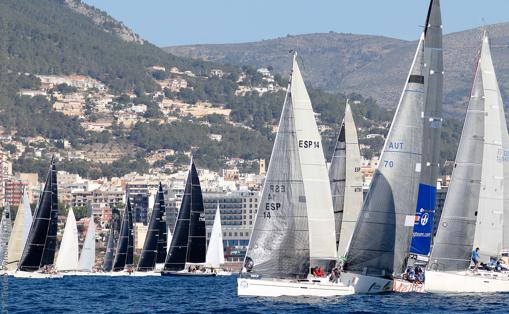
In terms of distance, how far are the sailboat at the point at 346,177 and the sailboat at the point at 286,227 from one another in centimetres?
889

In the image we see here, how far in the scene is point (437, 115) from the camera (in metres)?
51.4

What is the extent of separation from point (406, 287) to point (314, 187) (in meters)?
4.13

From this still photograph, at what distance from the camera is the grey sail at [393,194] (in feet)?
162

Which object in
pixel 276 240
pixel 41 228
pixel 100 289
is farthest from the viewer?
pixel 41 228

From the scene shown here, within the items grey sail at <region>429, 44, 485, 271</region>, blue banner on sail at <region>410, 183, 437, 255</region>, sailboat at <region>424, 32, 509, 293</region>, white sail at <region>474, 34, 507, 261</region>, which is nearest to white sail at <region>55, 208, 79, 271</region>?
sailboat at <region>424, 32, 509, 293</region>

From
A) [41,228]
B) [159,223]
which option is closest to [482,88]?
[41,228]

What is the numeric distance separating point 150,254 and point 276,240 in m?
47.7

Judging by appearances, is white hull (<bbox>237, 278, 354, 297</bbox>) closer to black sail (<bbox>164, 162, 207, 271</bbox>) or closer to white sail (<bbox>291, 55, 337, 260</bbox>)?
white sail (<bbox>291, 55, 337, 260</bbox>)

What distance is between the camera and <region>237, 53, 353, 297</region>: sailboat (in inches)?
1900

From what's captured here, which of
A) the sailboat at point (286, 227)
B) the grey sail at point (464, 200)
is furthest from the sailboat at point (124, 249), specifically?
the sailboat at point (286, 227)

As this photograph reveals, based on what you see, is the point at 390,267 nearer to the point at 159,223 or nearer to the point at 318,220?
the point at 318,220

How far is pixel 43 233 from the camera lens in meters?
82.1

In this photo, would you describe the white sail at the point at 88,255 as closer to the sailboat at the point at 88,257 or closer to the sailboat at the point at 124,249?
the sailboat at the point at 88,257

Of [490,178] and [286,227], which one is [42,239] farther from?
[286,227]
